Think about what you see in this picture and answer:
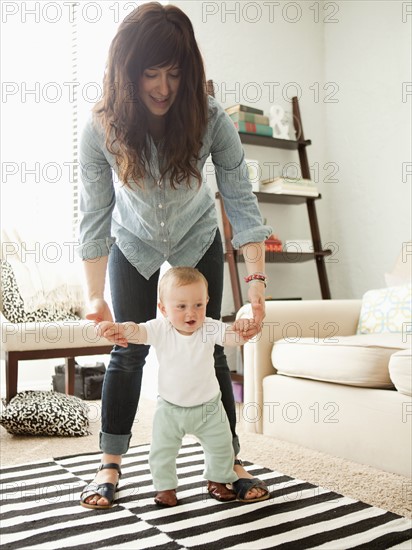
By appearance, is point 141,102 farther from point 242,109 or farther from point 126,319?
point 242,109

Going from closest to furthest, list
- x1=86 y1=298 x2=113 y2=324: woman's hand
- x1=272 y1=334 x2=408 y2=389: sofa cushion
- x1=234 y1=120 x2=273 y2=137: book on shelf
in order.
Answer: x1=86 y1=298 x2=113 y2=324: woman's hand < x1=272 y1=334 x2=408 y2=389: sofa cushion < x1=234 y1=120 x2=273 y2=137: book on shelf

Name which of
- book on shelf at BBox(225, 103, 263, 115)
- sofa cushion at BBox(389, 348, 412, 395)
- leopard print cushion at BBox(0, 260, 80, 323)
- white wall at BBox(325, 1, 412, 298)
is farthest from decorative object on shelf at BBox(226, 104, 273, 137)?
sofa cushion at BBox(389, 348, 412, 395)

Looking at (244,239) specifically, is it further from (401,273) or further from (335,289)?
(335,289)

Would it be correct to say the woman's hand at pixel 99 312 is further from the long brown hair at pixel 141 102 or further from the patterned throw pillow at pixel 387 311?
the patterned throw pillow at pixel 387 311

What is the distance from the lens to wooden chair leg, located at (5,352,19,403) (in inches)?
96.9

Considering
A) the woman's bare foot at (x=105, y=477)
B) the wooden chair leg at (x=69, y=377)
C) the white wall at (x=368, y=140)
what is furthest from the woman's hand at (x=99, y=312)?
the white wall at (x=368, y=140)

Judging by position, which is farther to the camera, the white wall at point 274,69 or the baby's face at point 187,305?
the white wall at point 274,69

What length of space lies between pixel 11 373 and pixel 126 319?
3.56 ft

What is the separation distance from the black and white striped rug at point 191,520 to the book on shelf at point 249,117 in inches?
79.0

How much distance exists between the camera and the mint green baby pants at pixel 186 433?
1515 millimetres

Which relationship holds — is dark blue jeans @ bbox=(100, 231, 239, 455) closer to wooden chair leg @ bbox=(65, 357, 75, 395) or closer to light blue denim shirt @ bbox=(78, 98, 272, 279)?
light blue denim shirt @ bbox=(78, 98, 272, 279)

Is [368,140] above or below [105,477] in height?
above

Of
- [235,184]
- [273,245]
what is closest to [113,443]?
[235,184]

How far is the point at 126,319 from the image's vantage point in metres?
1.60
